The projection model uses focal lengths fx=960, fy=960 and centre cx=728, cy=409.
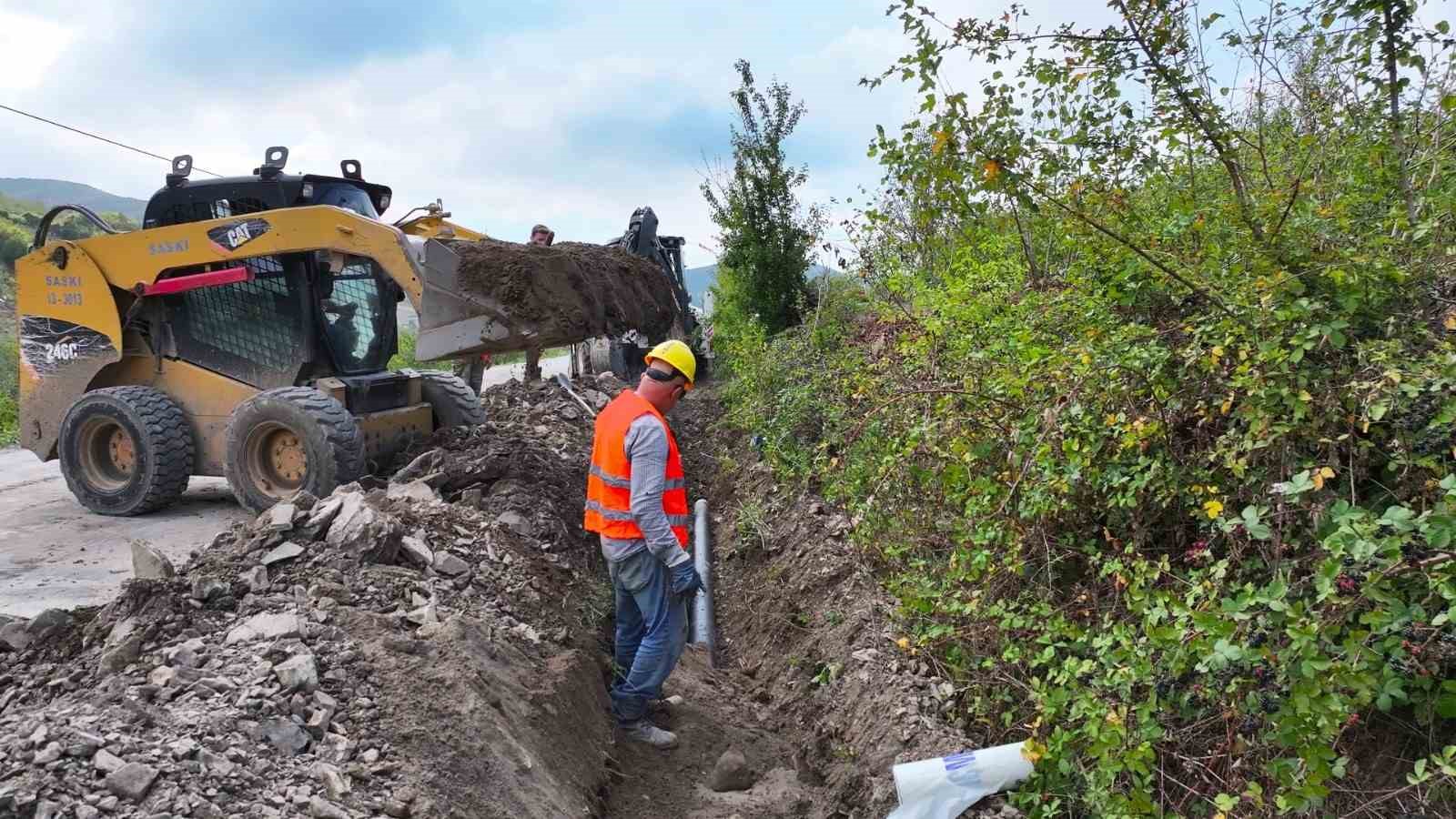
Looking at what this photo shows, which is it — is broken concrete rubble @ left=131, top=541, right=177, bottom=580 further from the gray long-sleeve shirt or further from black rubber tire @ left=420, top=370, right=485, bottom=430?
black rubber tire @ left=420, top=370, right=485, bottom=430

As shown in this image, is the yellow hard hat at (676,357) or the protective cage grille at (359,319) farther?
the protective cage grille at (359,319)

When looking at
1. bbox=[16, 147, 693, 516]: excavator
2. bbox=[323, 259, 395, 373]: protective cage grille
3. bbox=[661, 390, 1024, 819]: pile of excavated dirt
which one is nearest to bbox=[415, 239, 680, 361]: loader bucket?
bbox=[16, 147, 693, 516]: excavator

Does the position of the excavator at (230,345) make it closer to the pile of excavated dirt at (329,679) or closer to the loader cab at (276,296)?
the loader cab at (276,296)

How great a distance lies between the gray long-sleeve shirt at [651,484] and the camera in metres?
4.78

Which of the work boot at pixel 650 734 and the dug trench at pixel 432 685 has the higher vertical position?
the dug trench at pixel 432 685

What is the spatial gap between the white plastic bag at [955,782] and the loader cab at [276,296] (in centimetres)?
623

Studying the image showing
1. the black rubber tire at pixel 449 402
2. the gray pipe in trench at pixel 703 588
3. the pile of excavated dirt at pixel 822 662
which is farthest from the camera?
the black rubber tire at pixel 449 402

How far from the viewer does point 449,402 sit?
8.98 m

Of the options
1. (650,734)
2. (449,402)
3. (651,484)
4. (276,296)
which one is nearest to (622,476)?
(651,484)

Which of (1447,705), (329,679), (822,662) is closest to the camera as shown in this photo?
(1447,705)

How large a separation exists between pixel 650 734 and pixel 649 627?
0.63 m

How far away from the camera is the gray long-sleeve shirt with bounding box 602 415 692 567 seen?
188 inches

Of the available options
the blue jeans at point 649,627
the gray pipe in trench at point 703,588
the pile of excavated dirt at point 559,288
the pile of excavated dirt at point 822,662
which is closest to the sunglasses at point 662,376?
the blue jeans at point 649,627

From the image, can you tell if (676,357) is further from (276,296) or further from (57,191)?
(57,191)
